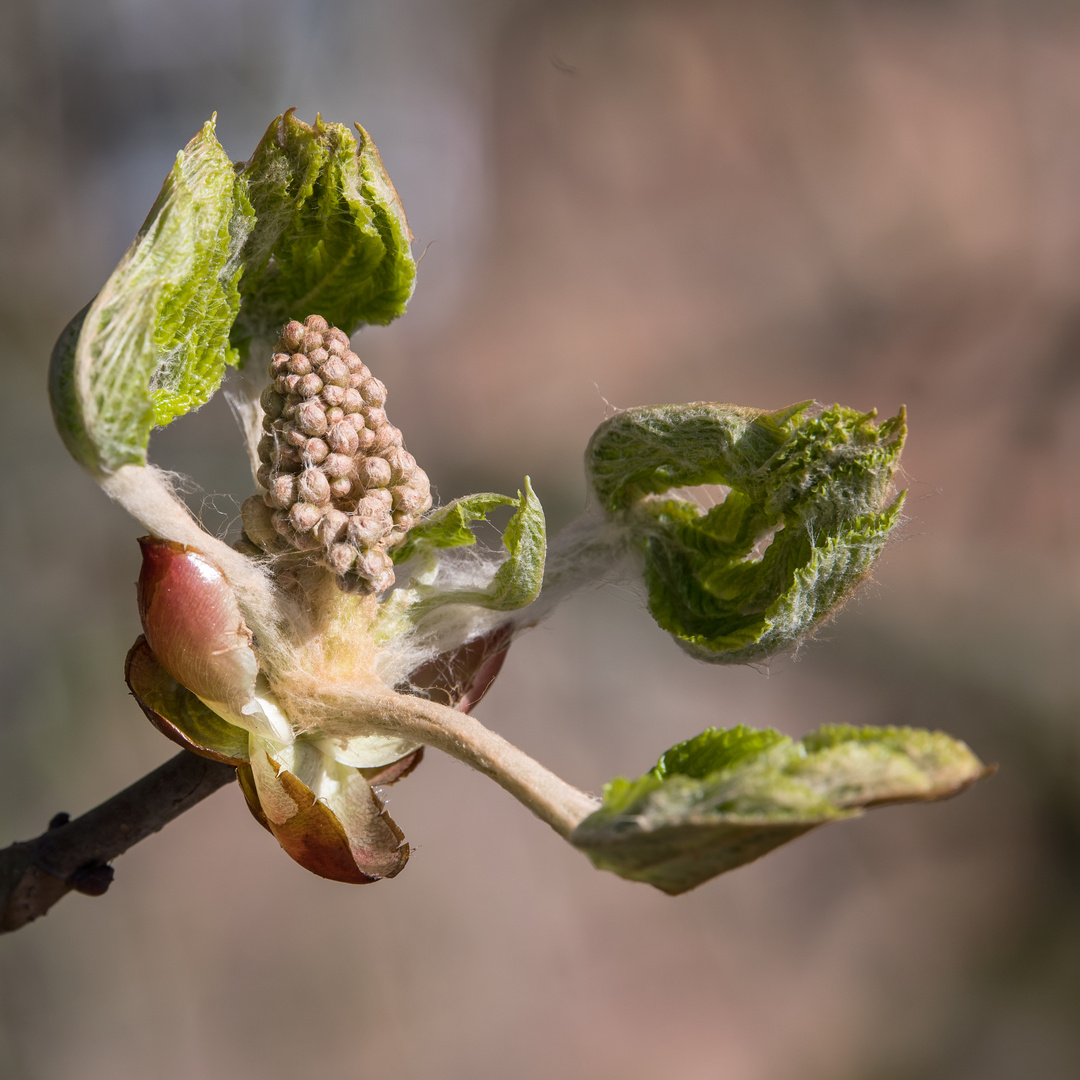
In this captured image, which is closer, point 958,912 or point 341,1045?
point 341,1045

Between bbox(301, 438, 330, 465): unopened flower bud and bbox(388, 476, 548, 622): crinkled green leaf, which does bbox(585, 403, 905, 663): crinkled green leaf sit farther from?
bbox(301, 438, 330, 465): unopened flower bud

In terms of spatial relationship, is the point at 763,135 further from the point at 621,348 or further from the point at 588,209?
the point at 621,348

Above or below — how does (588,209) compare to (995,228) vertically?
above

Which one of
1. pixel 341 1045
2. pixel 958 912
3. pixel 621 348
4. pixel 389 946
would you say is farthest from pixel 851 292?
pixel 341 1045

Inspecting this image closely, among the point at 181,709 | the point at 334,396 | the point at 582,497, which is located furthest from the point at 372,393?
the point at 582,497

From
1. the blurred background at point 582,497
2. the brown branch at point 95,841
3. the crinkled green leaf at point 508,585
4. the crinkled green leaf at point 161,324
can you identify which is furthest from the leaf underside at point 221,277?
the blurred background at point 582,497

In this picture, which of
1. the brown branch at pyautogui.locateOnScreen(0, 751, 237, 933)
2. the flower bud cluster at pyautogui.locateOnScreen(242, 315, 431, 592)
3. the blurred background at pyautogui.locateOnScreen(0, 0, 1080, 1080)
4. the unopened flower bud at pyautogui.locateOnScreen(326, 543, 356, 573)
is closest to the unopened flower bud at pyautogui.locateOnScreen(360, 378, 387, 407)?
the flower bud cluster at pyautogui.locateOnScreen(242, 315, 431, 592)

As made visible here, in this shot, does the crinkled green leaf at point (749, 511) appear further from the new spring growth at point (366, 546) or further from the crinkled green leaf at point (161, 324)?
the crinkled green leaf at point (161, 324)
